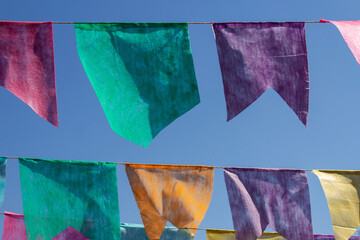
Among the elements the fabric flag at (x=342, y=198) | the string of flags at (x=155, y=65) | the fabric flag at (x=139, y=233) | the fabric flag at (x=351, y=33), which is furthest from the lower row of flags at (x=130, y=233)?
the fabric flag at (x=351, y=33)

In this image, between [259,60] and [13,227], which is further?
[13,227]

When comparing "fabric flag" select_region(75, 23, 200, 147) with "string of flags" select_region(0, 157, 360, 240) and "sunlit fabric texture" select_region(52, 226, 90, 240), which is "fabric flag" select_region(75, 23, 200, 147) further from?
"sunlit fabric texture" select_region(52, 226, 90, 240)

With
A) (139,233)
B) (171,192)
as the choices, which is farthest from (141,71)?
(139,233)

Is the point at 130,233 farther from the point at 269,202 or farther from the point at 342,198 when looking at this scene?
the point at 342,198

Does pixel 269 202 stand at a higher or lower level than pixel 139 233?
higher

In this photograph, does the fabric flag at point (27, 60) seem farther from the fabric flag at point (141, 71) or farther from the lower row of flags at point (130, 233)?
the lower row of flags at point (130, 233)

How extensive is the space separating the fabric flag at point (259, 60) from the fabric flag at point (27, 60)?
1.24 meters

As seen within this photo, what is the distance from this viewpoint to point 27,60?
4000 mm

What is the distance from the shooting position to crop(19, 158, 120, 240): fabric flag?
4.32m

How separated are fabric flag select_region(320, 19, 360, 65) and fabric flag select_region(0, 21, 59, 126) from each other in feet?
6.55

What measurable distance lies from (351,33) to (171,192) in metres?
1.84

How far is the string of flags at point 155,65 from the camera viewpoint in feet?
12.9

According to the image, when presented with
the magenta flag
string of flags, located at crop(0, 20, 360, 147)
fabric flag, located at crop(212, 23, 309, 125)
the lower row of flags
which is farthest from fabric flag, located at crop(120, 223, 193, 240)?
fabric flag, located at crop(212, 23, 309, 125)

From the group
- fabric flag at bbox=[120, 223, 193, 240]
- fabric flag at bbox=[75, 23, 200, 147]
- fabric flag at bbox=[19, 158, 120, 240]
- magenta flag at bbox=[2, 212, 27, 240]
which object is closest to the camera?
fabric flag at bbox=[75, 23, 200, 147]
